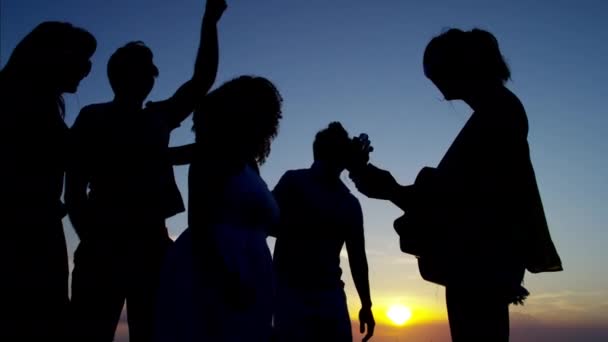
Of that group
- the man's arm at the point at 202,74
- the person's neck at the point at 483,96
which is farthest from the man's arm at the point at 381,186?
the man's arm at the point at 202,74

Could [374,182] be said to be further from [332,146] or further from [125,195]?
[332,146]

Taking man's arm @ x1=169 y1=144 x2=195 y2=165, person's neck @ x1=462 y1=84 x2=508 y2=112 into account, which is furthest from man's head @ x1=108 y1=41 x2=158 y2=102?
person's neck @ x1=462 y1=84 x2=508 y2=112

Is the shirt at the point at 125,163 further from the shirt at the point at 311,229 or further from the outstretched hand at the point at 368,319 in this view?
the outstretched hand at the point at 368,319

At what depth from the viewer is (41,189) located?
288cm

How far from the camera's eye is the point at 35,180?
2.86 m

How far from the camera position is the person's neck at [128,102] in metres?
3.62

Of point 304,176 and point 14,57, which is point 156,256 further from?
point 304,176

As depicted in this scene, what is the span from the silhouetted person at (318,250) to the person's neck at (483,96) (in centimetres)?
166

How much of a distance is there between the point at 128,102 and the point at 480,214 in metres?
2.30

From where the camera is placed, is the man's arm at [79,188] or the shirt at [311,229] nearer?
the man's arm at [79,188]

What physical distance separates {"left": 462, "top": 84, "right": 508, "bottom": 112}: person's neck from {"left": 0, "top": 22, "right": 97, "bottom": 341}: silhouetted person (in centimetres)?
216

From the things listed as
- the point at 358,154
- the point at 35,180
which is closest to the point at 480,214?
the point at 358,154

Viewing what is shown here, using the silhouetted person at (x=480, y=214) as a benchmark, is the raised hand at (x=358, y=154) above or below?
above

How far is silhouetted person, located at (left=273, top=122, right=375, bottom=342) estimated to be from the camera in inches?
175
